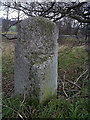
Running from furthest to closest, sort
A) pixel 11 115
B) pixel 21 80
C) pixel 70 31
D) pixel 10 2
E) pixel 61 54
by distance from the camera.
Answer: pixel 61 54 → pixel 70 31 → pixel 10 2 → pixel 21 80 → pixel 11 115

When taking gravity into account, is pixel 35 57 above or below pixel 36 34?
below

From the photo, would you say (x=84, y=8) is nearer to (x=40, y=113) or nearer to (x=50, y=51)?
(x=50, y=51)

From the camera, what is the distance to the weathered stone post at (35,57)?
199cm

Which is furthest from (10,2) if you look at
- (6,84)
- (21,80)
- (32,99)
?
(32,99)

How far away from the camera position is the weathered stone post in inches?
78.5

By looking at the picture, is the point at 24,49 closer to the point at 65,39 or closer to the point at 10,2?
the point at 10,2

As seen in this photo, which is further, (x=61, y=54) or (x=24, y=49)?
(x=61, y=54)

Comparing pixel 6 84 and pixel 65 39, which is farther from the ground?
pixel 65 39

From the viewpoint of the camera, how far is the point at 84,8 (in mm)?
4480

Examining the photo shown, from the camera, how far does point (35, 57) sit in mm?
2041

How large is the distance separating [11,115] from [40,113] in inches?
17.2

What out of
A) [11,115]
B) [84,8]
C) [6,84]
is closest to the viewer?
[11,115]

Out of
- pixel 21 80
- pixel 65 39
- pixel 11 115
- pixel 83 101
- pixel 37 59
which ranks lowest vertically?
pixel 11 115

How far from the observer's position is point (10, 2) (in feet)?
13.0
